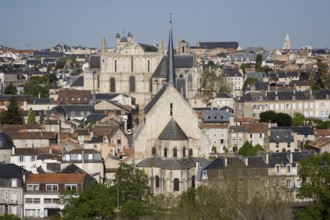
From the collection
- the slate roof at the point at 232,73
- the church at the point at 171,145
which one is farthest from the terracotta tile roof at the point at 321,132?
the slate roof at the point at 232,73

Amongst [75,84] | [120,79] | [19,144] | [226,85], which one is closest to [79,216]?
[19,144]

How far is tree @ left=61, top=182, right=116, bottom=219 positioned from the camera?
139 ft

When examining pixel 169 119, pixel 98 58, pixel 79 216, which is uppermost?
pixel 98 58

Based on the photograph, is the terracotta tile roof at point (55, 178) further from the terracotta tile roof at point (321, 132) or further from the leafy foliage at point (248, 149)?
the terracotta tile roof at point (321, 132)

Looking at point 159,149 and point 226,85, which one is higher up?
point 226,85

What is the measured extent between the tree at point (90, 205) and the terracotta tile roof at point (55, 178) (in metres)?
5.18

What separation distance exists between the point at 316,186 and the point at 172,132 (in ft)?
44.7

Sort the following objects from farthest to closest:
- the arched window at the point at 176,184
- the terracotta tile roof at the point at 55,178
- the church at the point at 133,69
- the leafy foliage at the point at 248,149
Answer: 1. the church at the point at 133,69
2. the leafy foliage at the point at 248,149
3. the arched window at the point at 176,184
4. the terracotta tile roof at the point at 55,178

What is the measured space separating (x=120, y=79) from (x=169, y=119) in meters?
45.3

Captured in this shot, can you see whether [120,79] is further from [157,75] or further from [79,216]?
[79,216]

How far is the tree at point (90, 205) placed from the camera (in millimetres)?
42375

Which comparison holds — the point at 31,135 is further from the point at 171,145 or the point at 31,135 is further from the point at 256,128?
the point at 256,128

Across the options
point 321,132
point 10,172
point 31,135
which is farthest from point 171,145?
point 321,132

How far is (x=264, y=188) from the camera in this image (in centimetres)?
4538
